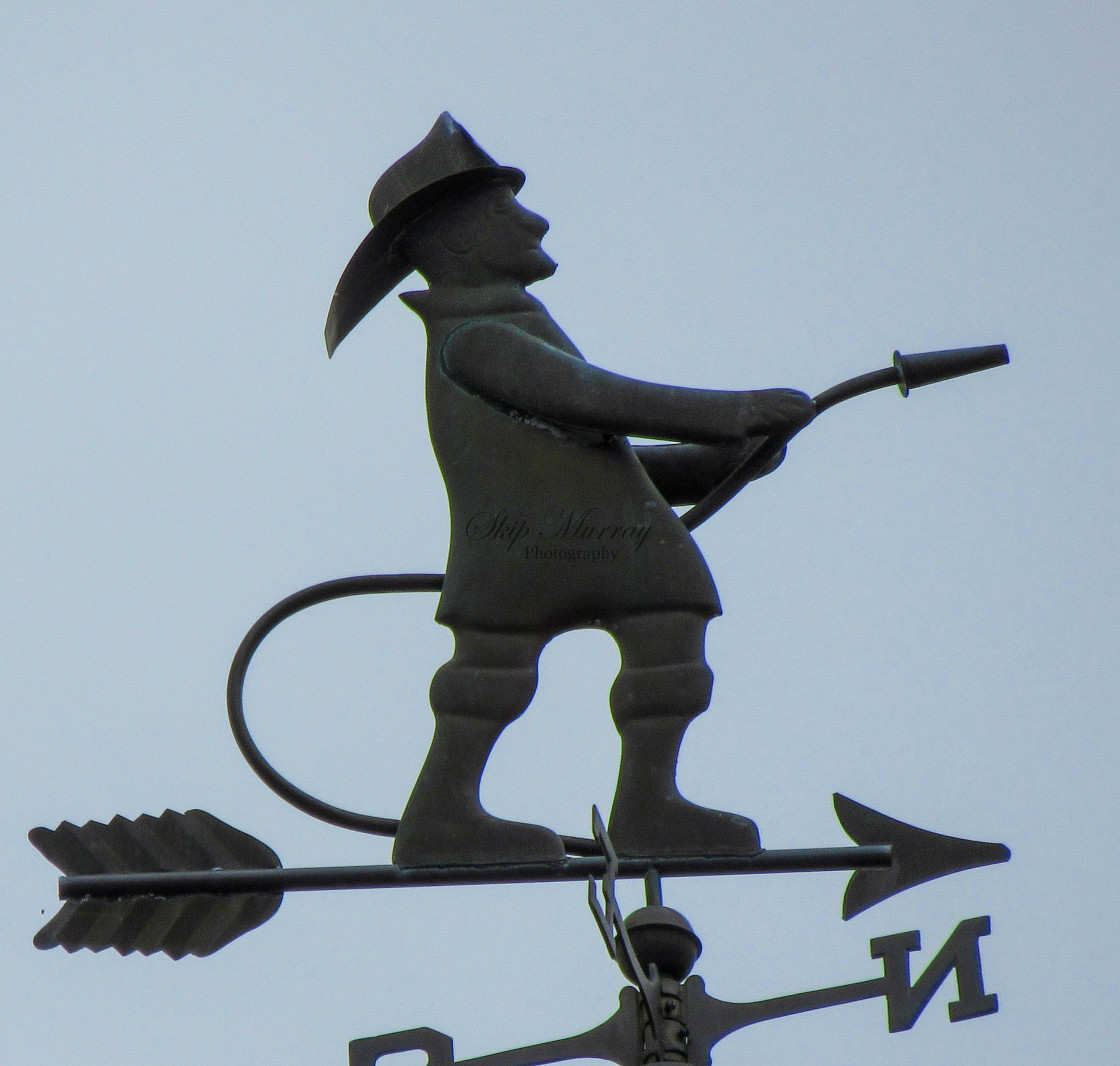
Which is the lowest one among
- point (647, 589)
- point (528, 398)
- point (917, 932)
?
point (917, 932)

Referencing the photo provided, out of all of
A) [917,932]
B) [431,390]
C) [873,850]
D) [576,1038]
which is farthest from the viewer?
[431,390]

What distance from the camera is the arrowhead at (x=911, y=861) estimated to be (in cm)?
283

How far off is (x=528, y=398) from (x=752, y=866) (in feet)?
2.62

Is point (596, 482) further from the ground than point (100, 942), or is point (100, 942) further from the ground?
point (596, 482)

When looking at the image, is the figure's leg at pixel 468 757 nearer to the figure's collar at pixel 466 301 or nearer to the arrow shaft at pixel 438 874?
the arrow shaft at pixel 438 874

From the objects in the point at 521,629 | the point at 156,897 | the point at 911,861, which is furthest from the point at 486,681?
the point at 911,861

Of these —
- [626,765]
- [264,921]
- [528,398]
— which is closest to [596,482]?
[528,398]

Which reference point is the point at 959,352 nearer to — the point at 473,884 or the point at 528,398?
the point at 528,398

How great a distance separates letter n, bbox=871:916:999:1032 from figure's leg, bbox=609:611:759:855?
264mm

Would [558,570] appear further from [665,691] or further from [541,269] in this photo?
[541,269]

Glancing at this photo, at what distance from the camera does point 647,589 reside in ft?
9.43

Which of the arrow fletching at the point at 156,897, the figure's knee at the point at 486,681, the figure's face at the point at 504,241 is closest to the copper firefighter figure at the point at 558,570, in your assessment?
the figure's knee at the point at 486,681

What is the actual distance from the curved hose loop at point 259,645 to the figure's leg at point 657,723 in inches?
14.6

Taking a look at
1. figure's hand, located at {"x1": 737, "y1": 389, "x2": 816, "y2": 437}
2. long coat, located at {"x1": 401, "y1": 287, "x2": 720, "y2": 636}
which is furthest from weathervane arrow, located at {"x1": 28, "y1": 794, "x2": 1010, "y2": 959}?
figure's hand, located at {"x1": 737, "y1": 389, "x2": 816, "y2": 437}
